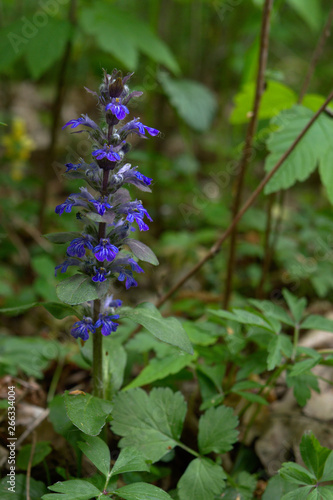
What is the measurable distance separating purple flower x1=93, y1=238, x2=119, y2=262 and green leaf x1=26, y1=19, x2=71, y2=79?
1.84 meters

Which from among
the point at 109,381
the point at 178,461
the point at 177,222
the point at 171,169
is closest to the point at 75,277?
the point at 109,381

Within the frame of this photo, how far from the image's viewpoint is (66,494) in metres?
1.23

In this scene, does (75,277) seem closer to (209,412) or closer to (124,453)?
(124,453)

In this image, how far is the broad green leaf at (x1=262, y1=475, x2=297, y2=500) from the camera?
1.52 metres

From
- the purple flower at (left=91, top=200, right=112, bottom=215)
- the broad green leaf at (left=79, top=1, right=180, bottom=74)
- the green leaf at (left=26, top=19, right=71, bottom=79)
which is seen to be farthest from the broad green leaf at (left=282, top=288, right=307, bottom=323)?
the green leaf at (left=26, top=19, right=71, bottom=79)

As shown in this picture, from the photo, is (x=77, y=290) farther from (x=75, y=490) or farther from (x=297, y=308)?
(x=297, y=308)

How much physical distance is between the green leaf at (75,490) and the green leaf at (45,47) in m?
2.39

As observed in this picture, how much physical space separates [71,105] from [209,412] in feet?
19.7

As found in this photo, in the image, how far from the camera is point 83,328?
1428 millimetres

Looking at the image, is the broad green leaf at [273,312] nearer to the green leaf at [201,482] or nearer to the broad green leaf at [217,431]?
the broad green leaf at [217,431]

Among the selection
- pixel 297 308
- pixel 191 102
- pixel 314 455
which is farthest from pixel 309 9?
pixel 314 455

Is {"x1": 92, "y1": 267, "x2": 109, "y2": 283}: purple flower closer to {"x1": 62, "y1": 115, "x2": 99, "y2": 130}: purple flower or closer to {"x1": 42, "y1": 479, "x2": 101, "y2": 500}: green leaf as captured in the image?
{"x1": 62, "y1": 115, "x2": 99, "y2": 130}: purple flower

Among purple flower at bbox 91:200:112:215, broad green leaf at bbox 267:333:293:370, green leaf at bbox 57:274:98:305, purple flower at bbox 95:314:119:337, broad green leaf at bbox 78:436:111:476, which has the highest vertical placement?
purple flower at bbox 91:200:112:215

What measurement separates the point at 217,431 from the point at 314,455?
0.35 meters
